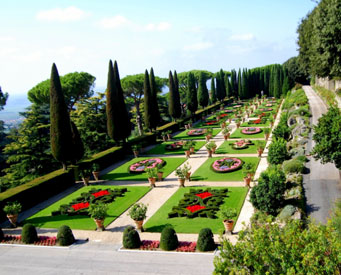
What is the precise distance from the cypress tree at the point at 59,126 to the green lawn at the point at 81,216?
13.7 ft

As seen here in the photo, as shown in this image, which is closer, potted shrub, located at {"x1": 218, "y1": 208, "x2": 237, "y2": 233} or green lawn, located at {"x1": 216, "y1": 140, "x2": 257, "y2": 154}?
potted shrub, located at {"x1": 218, "y1": 208, "x2": 237, "y2": 233}

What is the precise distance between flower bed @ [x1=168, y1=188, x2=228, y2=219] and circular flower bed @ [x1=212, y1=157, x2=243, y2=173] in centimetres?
437

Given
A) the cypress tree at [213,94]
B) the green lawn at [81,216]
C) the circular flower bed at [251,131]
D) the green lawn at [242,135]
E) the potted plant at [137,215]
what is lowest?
the green lawn at [81,216]

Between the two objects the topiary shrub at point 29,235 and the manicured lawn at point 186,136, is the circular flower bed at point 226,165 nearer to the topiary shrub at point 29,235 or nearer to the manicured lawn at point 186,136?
the manicured lawn at point 186,136

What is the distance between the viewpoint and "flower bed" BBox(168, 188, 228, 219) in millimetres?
17609

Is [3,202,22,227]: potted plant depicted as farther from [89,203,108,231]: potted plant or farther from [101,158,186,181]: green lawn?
[101,158,186,181]: green lawn

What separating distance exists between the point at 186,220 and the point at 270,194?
4800 millimetres

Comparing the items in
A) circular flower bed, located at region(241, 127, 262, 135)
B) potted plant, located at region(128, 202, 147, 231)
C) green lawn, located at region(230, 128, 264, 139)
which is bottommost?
green lawn, located at region(230, 128, 264, 139)

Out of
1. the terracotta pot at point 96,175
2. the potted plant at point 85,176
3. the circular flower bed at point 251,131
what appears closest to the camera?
the potted plant at point 85,176

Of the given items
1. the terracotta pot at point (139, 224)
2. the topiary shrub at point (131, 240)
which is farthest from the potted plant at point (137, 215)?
the topiary shrub at point (131, 240)

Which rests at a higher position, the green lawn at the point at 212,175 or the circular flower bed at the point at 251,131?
the circular flower bed at the point at 251,131

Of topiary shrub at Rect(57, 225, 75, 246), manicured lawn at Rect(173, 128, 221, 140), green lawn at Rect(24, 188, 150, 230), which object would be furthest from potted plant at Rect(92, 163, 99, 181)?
manicured lawn at Rect(173, 128, 221, 140)

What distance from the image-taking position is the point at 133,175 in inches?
1070

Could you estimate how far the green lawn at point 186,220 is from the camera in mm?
16144
